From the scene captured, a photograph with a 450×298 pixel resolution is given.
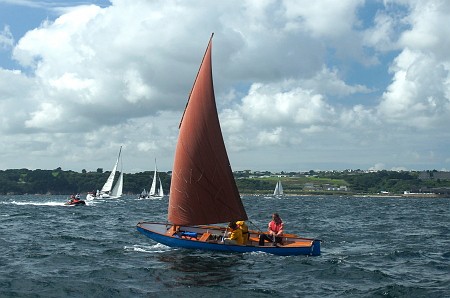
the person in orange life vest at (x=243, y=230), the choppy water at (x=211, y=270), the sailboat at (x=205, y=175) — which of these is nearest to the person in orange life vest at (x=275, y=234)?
the sailboat at (x=205, y=175)

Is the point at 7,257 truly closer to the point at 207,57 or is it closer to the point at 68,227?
the point at 207,57

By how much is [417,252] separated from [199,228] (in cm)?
1309

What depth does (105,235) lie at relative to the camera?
41.5 m

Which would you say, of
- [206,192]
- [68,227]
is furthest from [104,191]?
[206,192]

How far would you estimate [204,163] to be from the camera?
103 feet

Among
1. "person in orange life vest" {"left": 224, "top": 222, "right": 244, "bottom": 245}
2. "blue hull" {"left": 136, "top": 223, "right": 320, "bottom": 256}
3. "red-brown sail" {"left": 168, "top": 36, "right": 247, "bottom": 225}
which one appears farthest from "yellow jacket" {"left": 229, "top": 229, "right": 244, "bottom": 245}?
"red-brown sail" {"left": 168, "top": 36, "right": 247, "bottom": 225}

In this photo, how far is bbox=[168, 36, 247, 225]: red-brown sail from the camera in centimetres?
3123

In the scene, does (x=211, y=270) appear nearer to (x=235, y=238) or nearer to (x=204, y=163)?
(x=235, y=238)

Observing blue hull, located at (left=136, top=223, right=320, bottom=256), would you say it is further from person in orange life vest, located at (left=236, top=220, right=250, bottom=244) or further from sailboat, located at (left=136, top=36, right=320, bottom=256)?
person in orange life vest, located at (left=236, top=220, right=250, bottom=244)

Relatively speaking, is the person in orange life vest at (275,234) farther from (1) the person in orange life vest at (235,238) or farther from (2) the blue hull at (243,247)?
(1) the person in orange life vest at (235,238)

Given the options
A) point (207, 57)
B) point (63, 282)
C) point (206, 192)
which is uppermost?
point (207, 57)

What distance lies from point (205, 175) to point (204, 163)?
694 millimetres

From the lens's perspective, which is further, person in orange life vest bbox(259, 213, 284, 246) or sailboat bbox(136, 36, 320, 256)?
sailboat bbox(136, 36, 320, 256)

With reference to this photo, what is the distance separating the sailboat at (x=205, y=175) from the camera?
3119 centimetres
